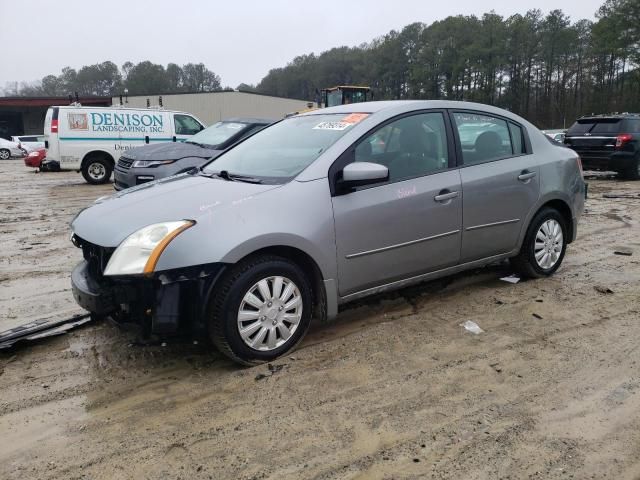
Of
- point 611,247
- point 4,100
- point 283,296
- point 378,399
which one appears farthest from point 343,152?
point 4,100

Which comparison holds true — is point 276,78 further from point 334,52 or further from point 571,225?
point 571,225

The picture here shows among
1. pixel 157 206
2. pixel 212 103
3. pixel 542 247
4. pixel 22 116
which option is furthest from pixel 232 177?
pixel 22 116

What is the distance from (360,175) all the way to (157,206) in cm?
132

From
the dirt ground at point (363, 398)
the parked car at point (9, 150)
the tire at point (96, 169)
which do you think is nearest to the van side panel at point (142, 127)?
the tire at point (96, 169)

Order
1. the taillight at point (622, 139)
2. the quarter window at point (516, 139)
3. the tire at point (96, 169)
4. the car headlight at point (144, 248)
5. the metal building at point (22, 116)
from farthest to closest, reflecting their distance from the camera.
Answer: the metal building at point (22, 116) < the tire at point (96, 169) < the taillight at point (622, 139) < the quarter window at point (516, 139) < the car headlight at point (144, 248)

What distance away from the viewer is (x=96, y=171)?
47.0ft

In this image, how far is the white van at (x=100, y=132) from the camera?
13688 millimetres

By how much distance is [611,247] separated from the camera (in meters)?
6.47

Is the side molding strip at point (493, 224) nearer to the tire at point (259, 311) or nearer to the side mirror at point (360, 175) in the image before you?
the side mirror at point (360, 175)

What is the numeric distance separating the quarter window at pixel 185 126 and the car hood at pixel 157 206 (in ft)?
37.8

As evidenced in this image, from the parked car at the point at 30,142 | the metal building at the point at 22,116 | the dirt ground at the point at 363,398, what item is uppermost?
the metal building at the point at 22,116

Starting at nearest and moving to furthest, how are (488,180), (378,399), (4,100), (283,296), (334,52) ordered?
(378,399), (283,296), (488,180), (4,100), (334,52)

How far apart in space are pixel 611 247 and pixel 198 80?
10107cm

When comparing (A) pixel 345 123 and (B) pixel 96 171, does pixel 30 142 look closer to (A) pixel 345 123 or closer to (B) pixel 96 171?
(B) pixel 96 171
